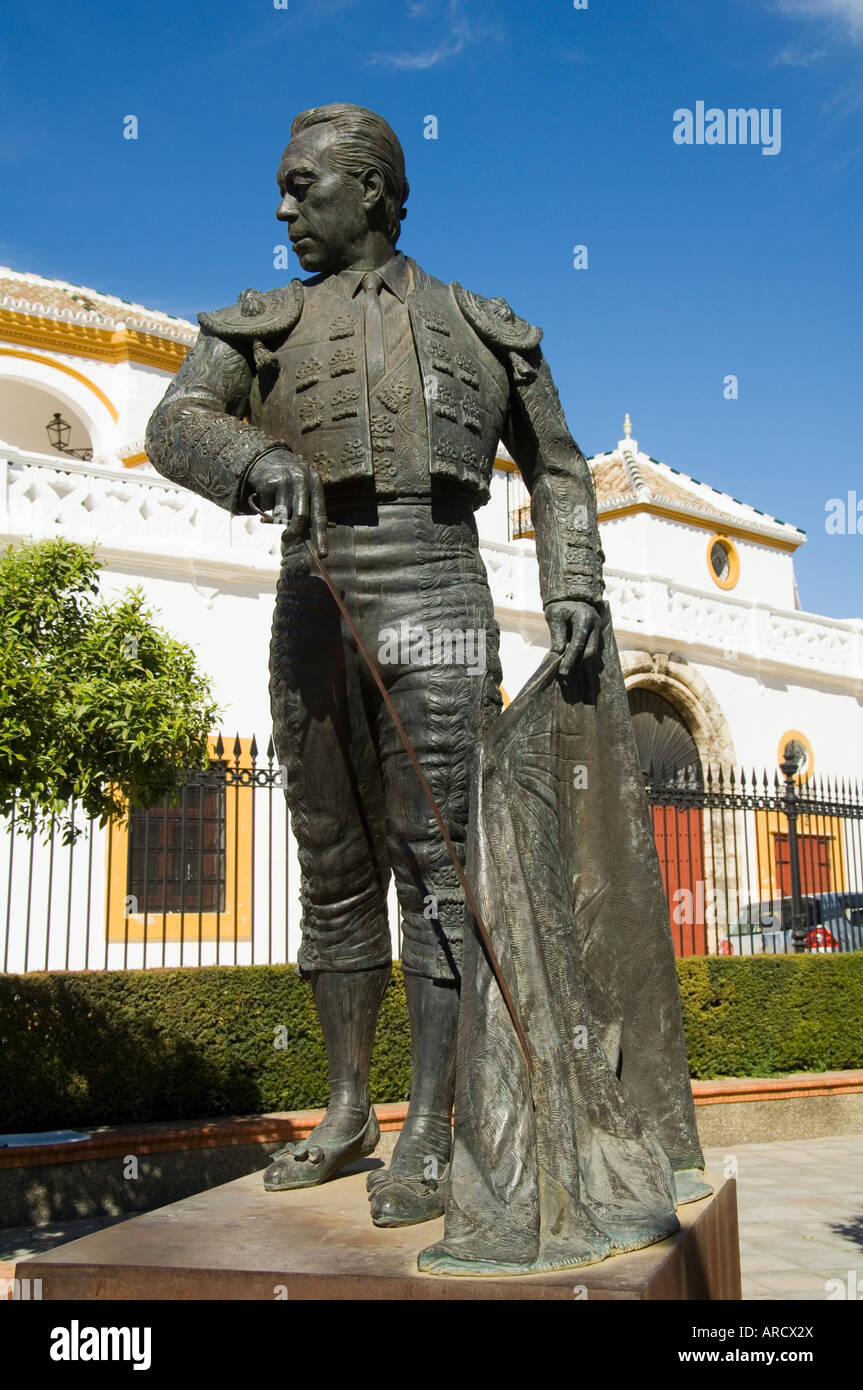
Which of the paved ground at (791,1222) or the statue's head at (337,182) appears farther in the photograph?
the paved ground at (791,1222)

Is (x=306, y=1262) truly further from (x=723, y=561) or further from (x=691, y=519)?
(x=723, y=561)

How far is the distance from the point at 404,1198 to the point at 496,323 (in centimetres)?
209

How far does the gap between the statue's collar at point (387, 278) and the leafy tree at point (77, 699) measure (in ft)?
9.73

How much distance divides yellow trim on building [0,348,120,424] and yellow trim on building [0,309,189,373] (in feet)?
0.48

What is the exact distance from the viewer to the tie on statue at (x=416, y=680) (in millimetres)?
2850

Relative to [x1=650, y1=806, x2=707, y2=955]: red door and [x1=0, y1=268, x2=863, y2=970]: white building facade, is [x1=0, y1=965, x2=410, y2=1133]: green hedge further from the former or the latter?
[x1=650, y1=806, x2=707, y2=955]: red door

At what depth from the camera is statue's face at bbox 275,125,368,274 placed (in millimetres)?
3203

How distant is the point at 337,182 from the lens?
3.21m

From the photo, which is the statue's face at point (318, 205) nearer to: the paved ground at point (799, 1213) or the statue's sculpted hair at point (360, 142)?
the statue's sculpted hair at point (360, 142)

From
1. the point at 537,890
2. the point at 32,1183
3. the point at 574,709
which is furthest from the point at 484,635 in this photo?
the point at 32,1183

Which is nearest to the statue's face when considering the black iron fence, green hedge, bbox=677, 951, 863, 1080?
the black iron fence

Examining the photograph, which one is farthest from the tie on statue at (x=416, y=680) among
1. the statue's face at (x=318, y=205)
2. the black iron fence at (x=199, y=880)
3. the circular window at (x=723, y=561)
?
the circular window at (x=723, y=561)
